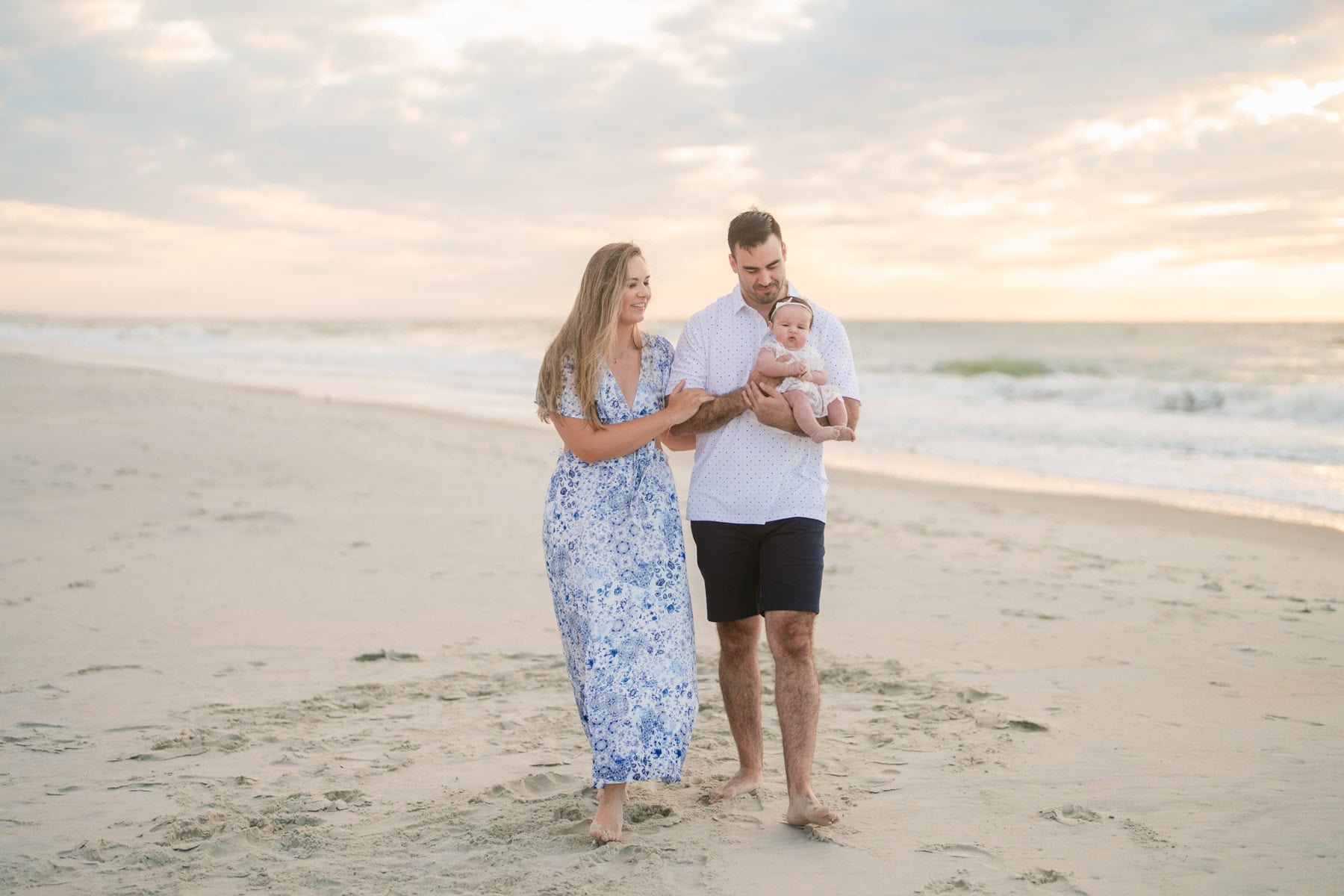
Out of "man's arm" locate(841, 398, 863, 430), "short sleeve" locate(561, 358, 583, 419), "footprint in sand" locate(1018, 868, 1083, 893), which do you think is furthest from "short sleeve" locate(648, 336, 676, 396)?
"footprint in sand" locate(1018, 868, 1083, 893)

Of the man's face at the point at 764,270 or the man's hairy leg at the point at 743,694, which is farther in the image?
the man's hairy leg at the point at 743,694

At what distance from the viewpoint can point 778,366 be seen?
3469mm

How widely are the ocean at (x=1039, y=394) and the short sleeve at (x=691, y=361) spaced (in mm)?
7777

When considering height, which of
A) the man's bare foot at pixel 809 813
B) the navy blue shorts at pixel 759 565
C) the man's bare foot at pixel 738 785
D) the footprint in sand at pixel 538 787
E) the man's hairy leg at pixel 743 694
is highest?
the navy blue shorts at pixel 759 565

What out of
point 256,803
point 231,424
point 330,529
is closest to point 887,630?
point 256,803

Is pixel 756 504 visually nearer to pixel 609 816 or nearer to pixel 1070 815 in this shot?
pixel 609 816

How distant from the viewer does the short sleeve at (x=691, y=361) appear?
3.68 meters

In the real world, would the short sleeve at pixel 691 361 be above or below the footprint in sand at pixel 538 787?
above

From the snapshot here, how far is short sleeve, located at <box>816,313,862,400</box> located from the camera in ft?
12.0

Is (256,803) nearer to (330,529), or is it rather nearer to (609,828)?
(609,828)

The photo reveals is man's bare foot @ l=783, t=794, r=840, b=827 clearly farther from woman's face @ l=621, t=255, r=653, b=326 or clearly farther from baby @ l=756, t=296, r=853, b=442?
woman's face @ l=621, t=255, r=653, b=326

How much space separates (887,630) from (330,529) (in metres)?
4.38

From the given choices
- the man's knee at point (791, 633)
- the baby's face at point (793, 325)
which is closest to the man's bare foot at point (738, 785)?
the man's knee at point (791, 633)

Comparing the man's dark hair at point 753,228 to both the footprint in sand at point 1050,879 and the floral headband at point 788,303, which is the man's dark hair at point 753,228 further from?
the footprint in sand at point 1050,879
